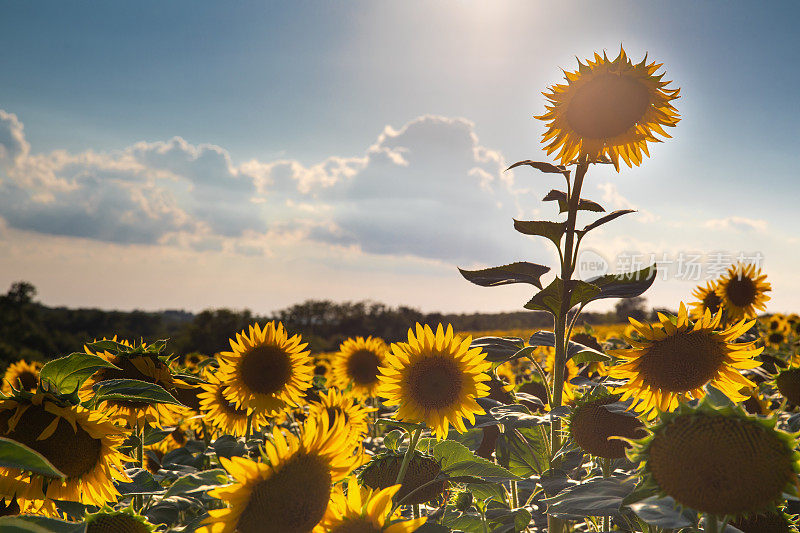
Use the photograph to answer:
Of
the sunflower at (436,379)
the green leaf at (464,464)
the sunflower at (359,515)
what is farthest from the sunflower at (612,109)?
the sunflower at (359,515)

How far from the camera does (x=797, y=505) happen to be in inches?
85.9

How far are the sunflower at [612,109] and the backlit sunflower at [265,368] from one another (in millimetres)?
1891

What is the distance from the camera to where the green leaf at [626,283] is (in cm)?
210

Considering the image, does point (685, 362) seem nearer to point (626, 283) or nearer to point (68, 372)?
point (626, 283)

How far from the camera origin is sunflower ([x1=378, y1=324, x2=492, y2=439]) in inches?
74.0

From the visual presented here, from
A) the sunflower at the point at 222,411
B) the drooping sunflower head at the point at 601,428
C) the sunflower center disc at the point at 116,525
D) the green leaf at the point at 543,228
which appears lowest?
the sunflower at the point at 222,411

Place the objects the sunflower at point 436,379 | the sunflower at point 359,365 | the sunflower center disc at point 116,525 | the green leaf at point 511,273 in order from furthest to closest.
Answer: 1. the sunflower at point 359,365
2. the green leaf at point 511,273
3. the sunflower at point 436,379
4. the sunflower center disc at point 116,525

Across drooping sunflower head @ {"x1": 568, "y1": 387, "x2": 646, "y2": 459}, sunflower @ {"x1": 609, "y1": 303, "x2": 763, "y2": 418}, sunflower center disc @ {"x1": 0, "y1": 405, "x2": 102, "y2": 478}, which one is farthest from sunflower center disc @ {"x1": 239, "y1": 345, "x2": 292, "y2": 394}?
sunflower @ {"x1": 609, "y1": 303, "x2": 763, "y2": 418}

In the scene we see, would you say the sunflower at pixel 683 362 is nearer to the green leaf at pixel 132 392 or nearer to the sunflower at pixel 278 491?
the sunflower at pixel 278 491

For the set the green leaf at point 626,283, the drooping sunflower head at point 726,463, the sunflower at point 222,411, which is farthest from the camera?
the sunflower at point 222,411

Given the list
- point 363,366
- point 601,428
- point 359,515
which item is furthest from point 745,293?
point 359,515

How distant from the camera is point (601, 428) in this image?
1748 mm

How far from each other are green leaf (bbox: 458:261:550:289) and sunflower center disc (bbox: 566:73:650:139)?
30.8 inches

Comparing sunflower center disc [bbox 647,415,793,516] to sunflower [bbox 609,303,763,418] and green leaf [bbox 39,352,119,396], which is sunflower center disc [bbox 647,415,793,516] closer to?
sunflower [bbox 609,303,763,418]
